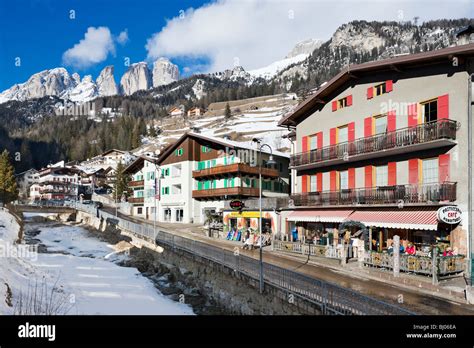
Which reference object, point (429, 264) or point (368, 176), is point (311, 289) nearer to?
point (429, 264)

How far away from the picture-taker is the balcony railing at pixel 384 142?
19719 millimetres

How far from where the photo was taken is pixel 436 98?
21188 millimetres

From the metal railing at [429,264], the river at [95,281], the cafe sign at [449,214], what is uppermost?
the cafe sign at [449,214]

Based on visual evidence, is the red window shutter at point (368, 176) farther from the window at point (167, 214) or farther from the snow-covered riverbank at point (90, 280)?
the window at point (167, 214)

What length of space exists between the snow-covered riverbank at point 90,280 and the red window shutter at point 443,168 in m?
16.9

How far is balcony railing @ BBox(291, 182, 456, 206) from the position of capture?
64.3ft

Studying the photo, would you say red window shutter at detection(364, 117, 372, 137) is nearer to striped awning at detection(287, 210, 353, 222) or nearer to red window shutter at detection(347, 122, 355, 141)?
red window shutter at detection(347, 122, 355, 141)

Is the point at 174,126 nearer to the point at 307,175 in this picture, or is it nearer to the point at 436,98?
the point at 307,175

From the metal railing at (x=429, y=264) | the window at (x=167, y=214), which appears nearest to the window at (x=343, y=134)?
the metal railing at (x=429, y=264)

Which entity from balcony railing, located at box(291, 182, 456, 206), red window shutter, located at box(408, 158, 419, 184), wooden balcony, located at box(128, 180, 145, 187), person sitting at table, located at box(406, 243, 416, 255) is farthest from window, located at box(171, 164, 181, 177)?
person sitting at table, located at box(406, 243, 416, 255)

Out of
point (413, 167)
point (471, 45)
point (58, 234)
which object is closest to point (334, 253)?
point (413, 167)

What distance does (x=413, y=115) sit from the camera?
2261cm

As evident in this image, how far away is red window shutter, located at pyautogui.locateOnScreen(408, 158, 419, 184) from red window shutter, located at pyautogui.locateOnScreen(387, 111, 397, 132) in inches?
110

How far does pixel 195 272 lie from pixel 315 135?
667 inches
